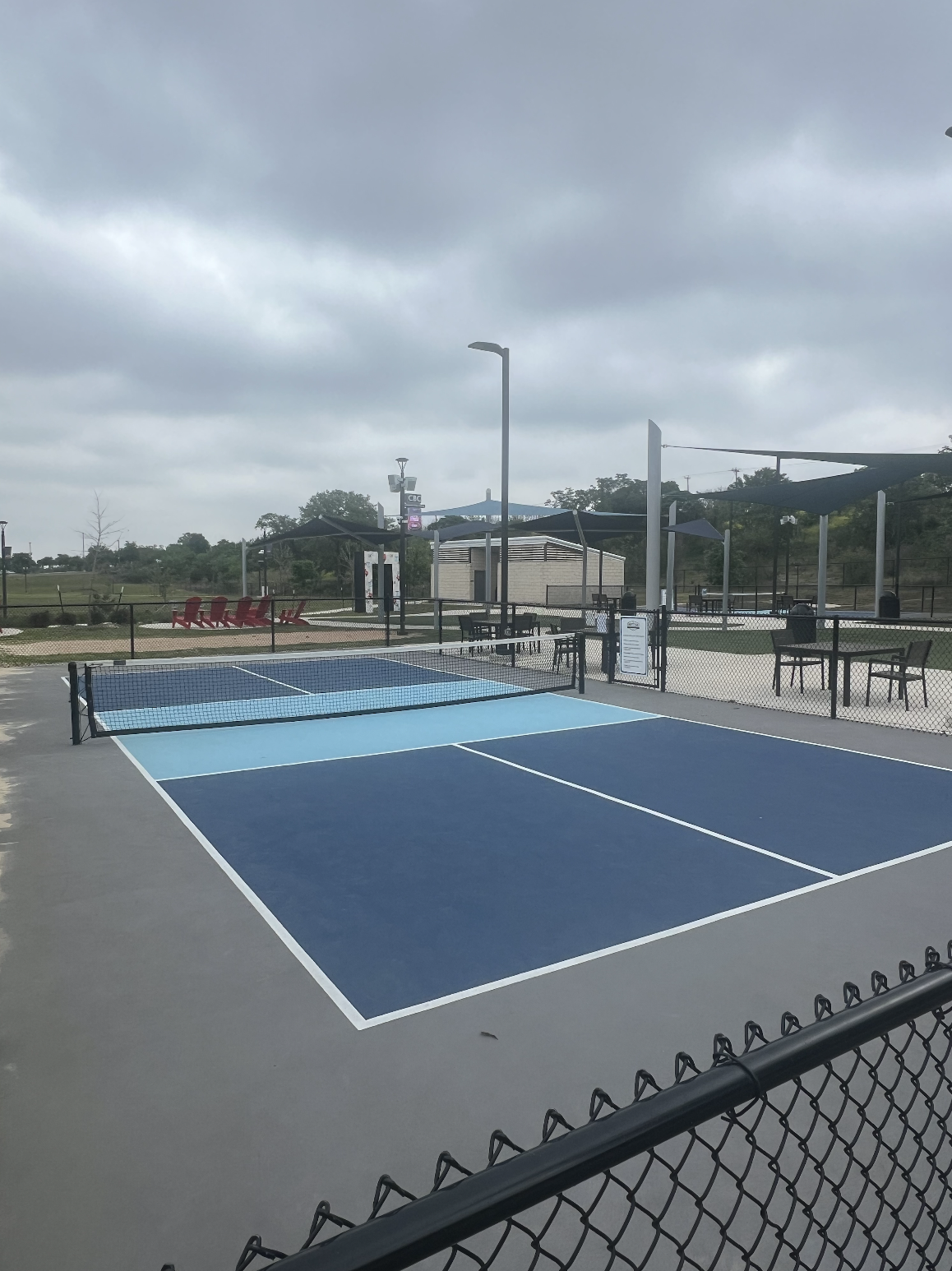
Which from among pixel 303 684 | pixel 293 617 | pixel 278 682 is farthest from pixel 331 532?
pixel 303 684

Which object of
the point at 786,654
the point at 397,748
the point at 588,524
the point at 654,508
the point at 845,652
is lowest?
the point at 397,748

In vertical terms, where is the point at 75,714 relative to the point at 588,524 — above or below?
below

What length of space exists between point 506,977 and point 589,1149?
136 inches

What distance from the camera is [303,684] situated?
15734mm

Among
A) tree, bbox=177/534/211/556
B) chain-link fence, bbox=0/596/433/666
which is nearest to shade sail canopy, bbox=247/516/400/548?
chain-link fence, bbox=0/596/433/666

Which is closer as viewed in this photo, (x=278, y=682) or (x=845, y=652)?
(x=845, y=652)

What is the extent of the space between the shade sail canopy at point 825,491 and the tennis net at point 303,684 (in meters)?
6.26

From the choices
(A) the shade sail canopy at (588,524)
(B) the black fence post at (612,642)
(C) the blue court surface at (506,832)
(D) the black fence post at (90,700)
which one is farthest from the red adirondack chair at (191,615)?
(C) the blue court surface at (506,832)

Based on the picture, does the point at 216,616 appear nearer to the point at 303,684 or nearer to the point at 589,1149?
the point at 303,684

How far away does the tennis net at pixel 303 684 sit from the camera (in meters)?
12.0

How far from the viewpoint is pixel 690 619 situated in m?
33.1

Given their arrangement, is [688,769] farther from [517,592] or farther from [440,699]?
[517,592]

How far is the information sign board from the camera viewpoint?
48.6ft

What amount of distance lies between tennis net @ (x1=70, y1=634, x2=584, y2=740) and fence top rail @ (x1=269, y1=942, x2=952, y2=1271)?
30.9ft
